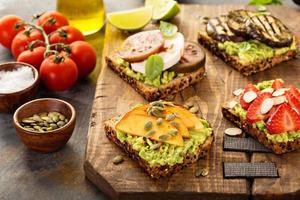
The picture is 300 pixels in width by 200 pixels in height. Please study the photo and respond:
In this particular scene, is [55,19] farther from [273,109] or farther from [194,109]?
[273,109]

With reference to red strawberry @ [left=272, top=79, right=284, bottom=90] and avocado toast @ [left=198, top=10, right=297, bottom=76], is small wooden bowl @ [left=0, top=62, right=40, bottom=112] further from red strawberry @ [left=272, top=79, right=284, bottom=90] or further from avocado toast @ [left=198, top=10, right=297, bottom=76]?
red strawberry @ [left=272, top=79, right=284, bottom=90]

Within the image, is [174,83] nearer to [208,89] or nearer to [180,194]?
[208,89]

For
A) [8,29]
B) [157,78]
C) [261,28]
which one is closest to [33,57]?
[8,29]

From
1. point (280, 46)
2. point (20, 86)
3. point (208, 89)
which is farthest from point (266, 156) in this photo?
point (20, 86)

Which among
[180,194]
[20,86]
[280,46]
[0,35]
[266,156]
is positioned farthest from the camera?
[0,35]

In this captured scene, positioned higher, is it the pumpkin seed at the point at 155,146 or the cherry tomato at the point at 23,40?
the pumpkin seed at the point at 155,146

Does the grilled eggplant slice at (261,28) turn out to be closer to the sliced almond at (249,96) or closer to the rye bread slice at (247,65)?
the rye bread slice at (247,65)

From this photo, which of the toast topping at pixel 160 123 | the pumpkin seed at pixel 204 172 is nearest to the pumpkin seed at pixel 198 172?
the pumpkin seed at pixel 204 172
